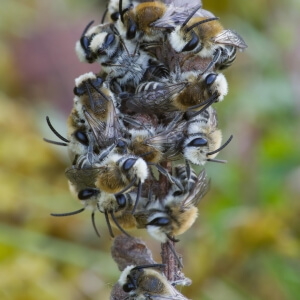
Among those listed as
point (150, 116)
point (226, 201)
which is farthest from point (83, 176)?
point (226, 201)

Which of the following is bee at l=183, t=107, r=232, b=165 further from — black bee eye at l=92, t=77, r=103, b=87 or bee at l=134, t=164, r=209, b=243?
black bee eye at l=92, t=77, r=103, b=87

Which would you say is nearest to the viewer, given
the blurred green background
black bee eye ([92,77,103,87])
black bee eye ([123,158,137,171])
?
black bee eye ([123,158,137,171])

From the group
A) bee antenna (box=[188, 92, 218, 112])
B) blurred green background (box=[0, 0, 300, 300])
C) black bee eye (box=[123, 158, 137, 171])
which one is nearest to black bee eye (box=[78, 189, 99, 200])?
black bee eye (box=[123, 158, 137, 171])

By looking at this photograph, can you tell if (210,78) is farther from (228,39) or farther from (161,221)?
(161,221)

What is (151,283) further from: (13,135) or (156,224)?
(13,135)

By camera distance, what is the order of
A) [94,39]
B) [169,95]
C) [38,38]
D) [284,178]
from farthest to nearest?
[38,38], [284,178], [94,39], [169,95]

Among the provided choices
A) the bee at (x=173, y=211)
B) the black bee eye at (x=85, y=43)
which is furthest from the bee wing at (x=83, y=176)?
the black bee eye at (x=85, y=43)

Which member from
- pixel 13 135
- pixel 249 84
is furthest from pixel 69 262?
pixel 249 84
